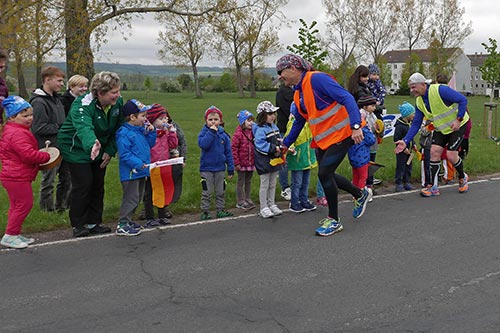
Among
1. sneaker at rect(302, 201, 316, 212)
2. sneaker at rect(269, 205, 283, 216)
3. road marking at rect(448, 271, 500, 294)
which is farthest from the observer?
sneaker at rect(302, 201, 316, 212)

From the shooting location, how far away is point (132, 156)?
611 centimetres

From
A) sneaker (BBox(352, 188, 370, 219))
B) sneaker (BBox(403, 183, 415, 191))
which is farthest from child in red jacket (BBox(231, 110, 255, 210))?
sneaker (BBox(403, 183, 415, 191))

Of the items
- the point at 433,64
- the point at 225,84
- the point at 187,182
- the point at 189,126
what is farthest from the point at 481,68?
the point at 187,182

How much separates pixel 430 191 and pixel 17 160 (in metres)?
6.15

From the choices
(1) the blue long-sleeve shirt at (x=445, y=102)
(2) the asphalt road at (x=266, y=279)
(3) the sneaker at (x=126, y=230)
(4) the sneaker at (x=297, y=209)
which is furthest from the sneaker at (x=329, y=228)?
(1) the blue long-sleeve shirt at (x=445, y=102)

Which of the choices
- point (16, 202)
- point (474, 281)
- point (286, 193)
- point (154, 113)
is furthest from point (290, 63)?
point (16, 202)

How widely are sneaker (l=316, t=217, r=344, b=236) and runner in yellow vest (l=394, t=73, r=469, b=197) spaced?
7.76ft

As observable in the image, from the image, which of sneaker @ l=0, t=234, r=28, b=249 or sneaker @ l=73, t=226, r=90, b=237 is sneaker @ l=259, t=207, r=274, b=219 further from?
sneaker @ l=0, t=234, r=28, b=249

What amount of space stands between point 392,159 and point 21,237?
8879 millimetres

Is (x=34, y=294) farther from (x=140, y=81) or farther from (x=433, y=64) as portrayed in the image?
(x=140, y=81)

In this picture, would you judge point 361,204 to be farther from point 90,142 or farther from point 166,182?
point 90,142

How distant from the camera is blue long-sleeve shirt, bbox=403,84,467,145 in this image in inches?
308

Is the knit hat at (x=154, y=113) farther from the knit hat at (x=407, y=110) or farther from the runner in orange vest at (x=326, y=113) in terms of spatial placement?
the knit hat at (x=407, y=110)

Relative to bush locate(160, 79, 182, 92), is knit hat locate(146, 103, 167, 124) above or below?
below
